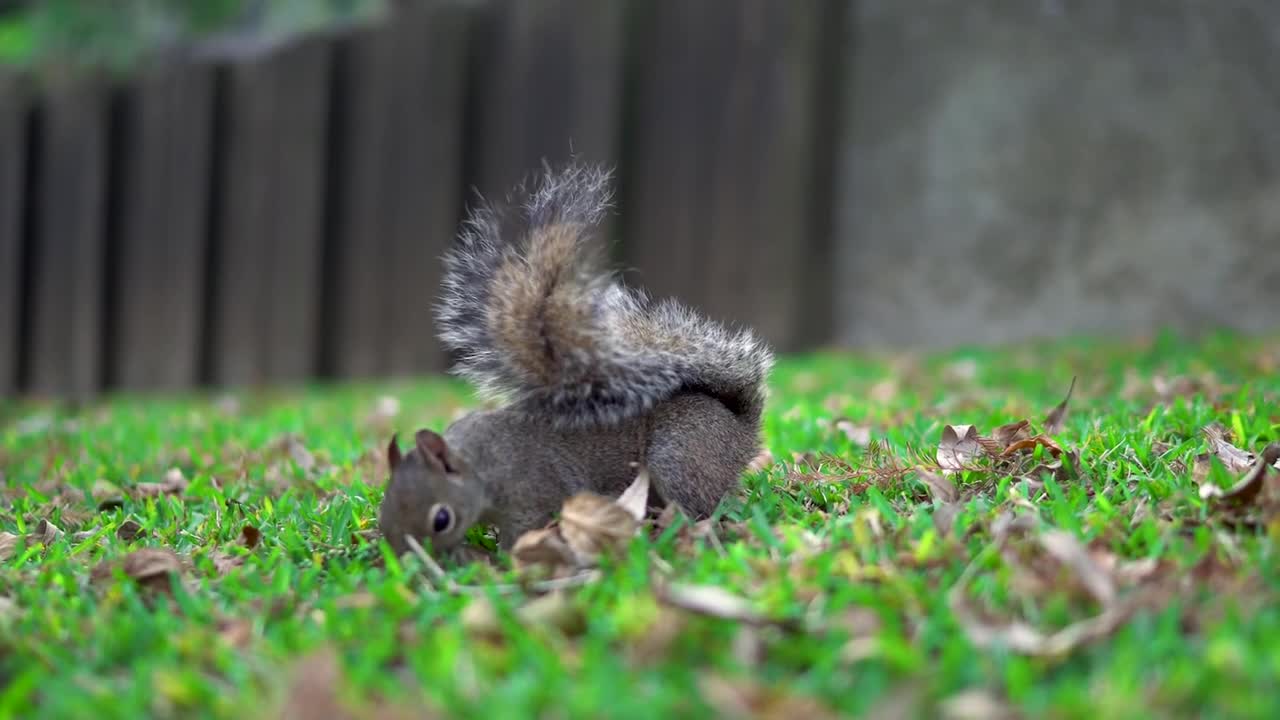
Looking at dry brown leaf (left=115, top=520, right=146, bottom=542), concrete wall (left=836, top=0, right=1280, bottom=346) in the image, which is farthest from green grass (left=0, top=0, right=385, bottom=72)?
dry brown leaf (left=115, top=520, right=146, bottom=542)

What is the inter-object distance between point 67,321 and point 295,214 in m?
2.43

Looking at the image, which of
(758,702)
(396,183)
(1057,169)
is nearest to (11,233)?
(396,183)

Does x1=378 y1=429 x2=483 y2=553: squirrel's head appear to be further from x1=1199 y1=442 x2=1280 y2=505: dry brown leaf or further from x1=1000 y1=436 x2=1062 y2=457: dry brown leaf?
x1=1199 y1=442 x2=1280 y2=505: dry brown leaf

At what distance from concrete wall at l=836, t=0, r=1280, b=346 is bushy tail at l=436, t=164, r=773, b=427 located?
4014 mm

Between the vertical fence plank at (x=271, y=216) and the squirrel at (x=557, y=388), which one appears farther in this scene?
the vertical fence plank at (x=271, y=216)

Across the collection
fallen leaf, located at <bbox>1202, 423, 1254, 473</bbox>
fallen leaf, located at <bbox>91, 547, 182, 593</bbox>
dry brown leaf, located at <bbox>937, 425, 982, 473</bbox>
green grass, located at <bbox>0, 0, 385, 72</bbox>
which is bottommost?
fallen leaf, located at <bbox>91, 547, 182, 593</bbox>

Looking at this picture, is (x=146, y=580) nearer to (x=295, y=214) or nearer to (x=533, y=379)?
(x=533, y=379)

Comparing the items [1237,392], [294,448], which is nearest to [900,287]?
[1237,392]

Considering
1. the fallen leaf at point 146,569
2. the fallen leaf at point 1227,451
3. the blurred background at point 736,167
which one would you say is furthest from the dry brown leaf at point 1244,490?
the blurred background at point 736,167

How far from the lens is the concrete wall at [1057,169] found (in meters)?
5.74

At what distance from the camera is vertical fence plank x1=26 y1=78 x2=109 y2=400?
8.66m

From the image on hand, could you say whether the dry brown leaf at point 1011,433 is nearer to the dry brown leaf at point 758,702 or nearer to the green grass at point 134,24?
the dry brown leaf at point 758,702

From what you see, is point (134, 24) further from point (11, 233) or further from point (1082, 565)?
point (1082, 565)

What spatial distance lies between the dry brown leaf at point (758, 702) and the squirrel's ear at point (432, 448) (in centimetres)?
103
